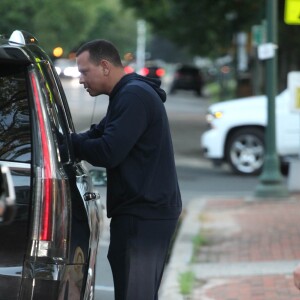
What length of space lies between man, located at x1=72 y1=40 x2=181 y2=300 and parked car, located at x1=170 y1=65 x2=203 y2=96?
47.5 m

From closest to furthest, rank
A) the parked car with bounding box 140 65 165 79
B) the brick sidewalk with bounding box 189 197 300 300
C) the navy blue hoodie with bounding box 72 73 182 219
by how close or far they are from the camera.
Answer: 1. the navy blue hoodie with bounding box 72 73 182 219
2. the parked car with bounding box 140 65 165 79
3. the brick sidewalk with bounding box 189 197 300 300

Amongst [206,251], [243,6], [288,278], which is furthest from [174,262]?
[243,6]

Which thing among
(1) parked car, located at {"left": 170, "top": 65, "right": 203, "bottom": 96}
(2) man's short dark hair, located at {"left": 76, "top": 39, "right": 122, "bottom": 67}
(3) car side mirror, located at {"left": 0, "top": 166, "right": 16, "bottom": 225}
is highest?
(1) parked car, located at {"left": 170, "top": 65, "right": 203, "bottom": 96}

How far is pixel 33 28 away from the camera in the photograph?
14.5m

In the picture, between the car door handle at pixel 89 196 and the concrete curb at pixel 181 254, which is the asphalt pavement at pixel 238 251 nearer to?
the concrete curb at pixel 181 254

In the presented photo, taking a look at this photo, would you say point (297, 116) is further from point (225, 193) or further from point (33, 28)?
point (33, 28)

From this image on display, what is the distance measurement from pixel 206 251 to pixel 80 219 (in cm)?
503

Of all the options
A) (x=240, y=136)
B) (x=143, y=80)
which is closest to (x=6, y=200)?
(x=143, y=80)

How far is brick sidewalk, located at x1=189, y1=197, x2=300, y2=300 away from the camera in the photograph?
7.06m

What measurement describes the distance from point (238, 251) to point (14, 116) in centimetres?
524

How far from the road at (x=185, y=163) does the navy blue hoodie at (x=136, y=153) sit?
914mm

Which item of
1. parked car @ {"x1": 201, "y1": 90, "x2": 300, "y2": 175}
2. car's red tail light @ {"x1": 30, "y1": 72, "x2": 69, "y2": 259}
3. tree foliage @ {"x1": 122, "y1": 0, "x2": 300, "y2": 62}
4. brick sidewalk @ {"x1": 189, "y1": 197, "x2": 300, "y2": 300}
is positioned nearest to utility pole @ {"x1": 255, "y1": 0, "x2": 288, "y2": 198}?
brick sidewalk @ {"x1": 189, "y1": 197, "x2": 300, "y2": 300}

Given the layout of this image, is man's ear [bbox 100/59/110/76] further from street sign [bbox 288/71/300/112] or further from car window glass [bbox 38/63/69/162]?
street sign [bbox 288/71/300/112]

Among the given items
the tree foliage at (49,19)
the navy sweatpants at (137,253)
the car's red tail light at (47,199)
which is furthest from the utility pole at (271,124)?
the car's red tail light at (47,199)
